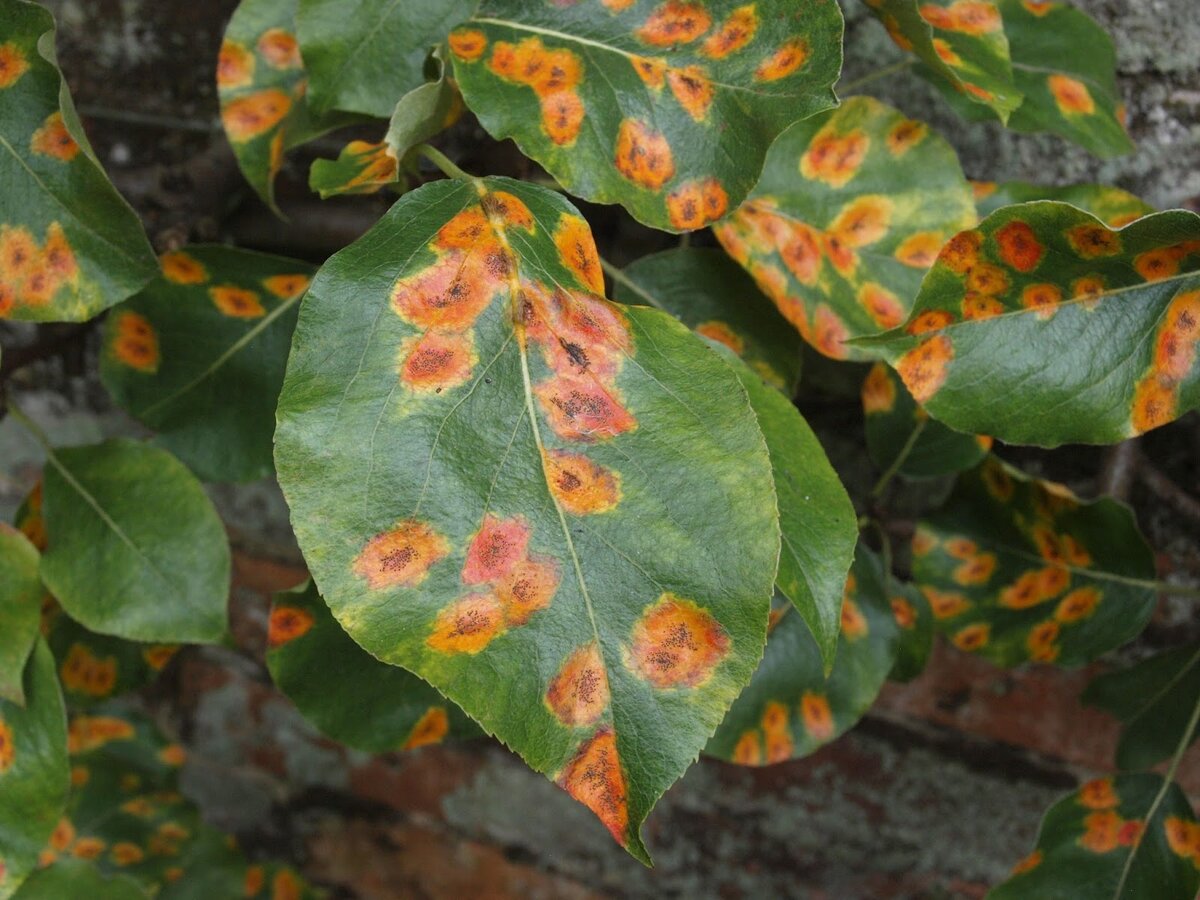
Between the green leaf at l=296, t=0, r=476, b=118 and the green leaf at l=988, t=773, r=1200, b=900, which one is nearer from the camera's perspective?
the green leaf at l=296, t=0, r=476, b=118

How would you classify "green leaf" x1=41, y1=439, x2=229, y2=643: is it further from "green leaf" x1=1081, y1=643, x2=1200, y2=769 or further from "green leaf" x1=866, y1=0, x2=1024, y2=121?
"green leaf" x1=1081, y1=643, x2=1200, y2=769

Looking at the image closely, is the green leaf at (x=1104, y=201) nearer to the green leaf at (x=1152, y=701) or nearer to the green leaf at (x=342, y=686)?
the green leaf at (x=1152, y=701)

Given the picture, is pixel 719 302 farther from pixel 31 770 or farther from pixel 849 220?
pixel 31 770

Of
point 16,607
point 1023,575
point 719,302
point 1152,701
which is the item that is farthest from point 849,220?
point 16,607

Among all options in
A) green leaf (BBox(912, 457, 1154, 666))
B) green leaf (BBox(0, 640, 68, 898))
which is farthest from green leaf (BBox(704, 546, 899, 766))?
green leaf (BBox(0, 640, 68, 898))

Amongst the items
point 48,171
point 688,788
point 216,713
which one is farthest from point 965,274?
point 216,713
